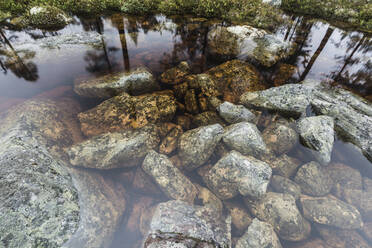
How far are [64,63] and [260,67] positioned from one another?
8.38 metres

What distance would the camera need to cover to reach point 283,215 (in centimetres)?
400

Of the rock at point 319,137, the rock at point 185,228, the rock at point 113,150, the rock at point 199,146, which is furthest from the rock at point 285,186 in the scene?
the rock at point 113,150

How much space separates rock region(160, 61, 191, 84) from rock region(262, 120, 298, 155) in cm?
383

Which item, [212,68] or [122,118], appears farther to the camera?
[212,68]

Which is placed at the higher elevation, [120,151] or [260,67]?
[260,67]

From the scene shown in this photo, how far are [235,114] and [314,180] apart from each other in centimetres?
269

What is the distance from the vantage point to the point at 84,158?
436cm

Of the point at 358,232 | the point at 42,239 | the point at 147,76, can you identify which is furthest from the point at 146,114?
the point at 358,232

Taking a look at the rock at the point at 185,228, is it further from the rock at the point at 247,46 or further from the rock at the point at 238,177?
the rock at the point at 247,46

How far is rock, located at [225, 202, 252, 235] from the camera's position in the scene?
4.05 metres

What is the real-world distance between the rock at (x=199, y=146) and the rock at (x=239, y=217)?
1.31 m

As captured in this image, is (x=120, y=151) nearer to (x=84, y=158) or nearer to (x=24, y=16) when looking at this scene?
(x=84, y=158)

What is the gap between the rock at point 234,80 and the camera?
6444 millimetres

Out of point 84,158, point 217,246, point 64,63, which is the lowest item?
point 217,246
